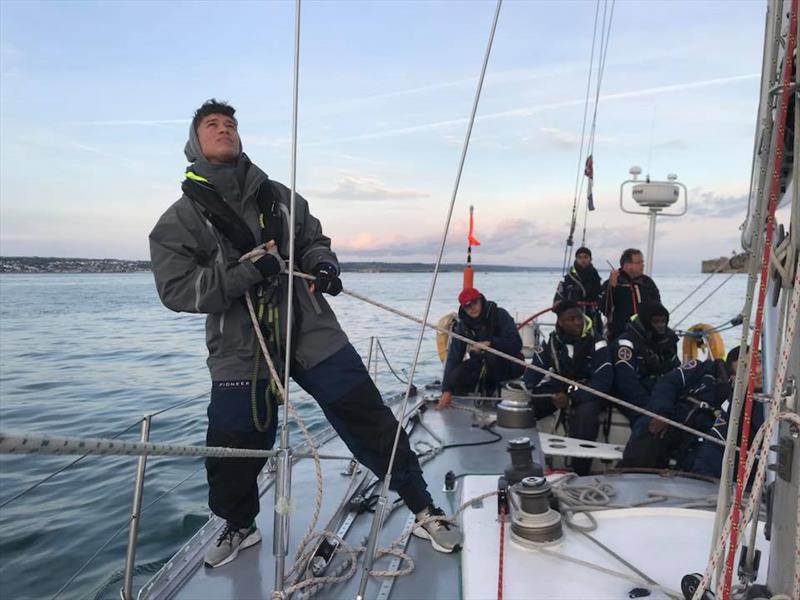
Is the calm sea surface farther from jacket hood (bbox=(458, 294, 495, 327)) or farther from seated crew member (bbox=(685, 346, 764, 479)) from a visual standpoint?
seated crew member (bbox=(685, 346, 764, 479))

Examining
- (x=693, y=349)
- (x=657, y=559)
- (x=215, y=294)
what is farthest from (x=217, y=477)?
(x=693, y=349)

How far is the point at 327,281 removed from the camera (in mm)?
2283

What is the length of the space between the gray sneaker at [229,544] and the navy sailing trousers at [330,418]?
0.24ft

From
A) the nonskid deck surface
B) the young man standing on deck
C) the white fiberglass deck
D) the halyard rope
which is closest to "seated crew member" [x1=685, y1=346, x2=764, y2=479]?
the nonskid deck surface

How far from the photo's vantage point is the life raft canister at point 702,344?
21.5 feet

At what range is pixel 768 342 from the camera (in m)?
2.61

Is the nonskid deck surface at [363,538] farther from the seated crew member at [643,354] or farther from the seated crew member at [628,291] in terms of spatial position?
the seated crew member at [628,291]

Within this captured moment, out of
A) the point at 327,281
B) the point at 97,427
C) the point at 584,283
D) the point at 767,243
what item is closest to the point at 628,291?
the point at 584,283

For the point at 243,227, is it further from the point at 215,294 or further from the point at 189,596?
the point at 189,596

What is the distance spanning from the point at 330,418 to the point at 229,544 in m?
0.67

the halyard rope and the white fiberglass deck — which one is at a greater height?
the halyard rope

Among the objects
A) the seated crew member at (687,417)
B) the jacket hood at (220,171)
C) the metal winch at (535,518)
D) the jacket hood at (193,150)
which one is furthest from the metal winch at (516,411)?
the jacket hood at (193,150)

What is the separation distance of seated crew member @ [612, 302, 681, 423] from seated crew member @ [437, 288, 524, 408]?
0.90m

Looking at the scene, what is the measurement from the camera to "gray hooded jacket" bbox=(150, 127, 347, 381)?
2156mm
